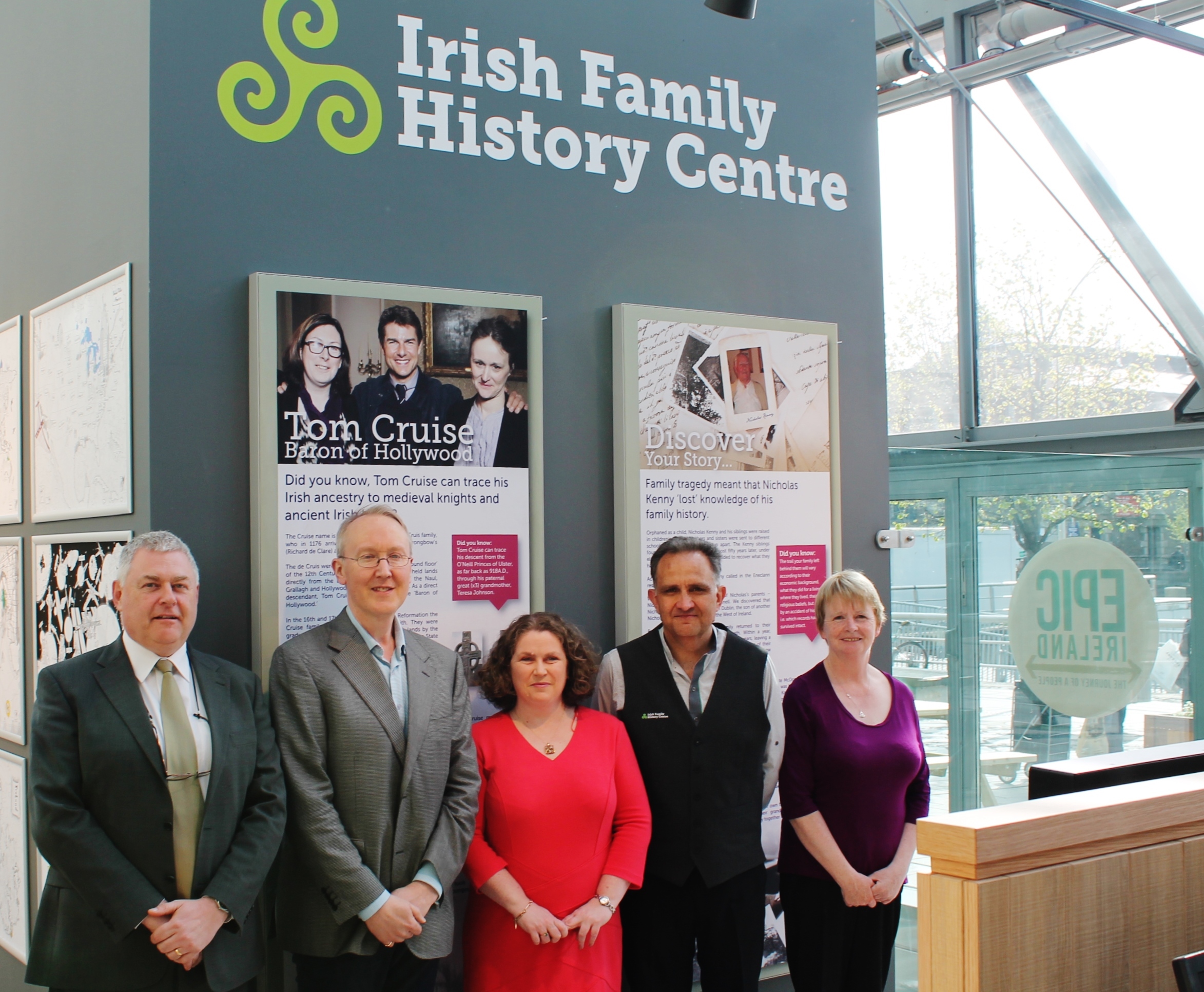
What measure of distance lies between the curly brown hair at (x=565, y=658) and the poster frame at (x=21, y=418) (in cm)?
175

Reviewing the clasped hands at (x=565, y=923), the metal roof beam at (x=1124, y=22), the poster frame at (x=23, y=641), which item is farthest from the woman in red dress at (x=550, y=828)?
the metal roof beam at (x=1124, y=22)

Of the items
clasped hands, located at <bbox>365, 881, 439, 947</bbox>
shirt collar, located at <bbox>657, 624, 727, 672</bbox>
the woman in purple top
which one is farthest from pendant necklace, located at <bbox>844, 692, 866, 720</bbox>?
clasped hands, located at <bbox>365, 881, 439, 947</bbox>

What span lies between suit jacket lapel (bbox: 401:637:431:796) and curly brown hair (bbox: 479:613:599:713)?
221mm

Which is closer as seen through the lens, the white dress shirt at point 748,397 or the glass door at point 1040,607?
the white dress shirt at point 748,397

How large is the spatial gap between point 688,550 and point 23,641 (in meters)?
2.15

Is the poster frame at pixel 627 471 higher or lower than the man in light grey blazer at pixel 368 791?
higher

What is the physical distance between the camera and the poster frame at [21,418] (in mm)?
3633

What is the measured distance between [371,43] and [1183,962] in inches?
120

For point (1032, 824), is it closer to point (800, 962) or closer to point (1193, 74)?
point (800, 962)

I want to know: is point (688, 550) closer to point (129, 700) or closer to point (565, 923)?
point (565, 923)

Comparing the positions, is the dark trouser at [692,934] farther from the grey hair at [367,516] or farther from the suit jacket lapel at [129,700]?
the suit jacket lapel at [129,700]

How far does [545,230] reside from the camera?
11.4 ft

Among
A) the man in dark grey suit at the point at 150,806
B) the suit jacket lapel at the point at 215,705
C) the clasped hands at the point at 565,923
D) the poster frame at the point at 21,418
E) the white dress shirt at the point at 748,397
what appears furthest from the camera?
the white dress shirt at the point at 748,397

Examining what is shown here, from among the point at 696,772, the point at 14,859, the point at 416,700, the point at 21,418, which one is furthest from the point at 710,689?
the point at 21,418
